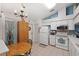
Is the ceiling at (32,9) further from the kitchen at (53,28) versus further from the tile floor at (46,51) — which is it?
the tile floor at (46,51)

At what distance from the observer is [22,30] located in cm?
128

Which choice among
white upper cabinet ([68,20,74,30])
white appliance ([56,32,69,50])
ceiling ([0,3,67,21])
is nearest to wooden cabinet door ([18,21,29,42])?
ceiling ([0,3,67,21])

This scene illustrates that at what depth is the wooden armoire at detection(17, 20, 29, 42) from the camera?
128cm

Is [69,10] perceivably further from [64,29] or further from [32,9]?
[32,9]

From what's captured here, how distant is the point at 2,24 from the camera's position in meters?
1.21

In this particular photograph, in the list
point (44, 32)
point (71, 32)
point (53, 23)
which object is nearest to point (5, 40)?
point (44, 32)

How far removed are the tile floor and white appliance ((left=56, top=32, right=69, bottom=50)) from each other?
0.08 metres

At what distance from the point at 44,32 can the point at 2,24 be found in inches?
24.6

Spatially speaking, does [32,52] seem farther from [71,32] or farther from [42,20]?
[71,32]

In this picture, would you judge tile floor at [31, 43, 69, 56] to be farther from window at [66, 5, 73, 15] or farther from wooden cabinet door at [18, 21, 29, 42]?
window at [66, 5, 73, 15]

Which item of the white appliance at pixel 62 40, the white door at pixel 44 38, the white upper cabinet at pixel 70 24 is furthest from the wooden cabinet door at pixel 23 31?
the white upper cabinet at pixel 70 24

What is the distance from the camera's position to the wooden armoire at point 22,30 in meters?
1.28

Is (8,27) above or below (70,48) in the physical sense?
above

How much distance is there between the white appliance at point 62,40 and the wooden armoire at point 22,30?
1.58 feet
